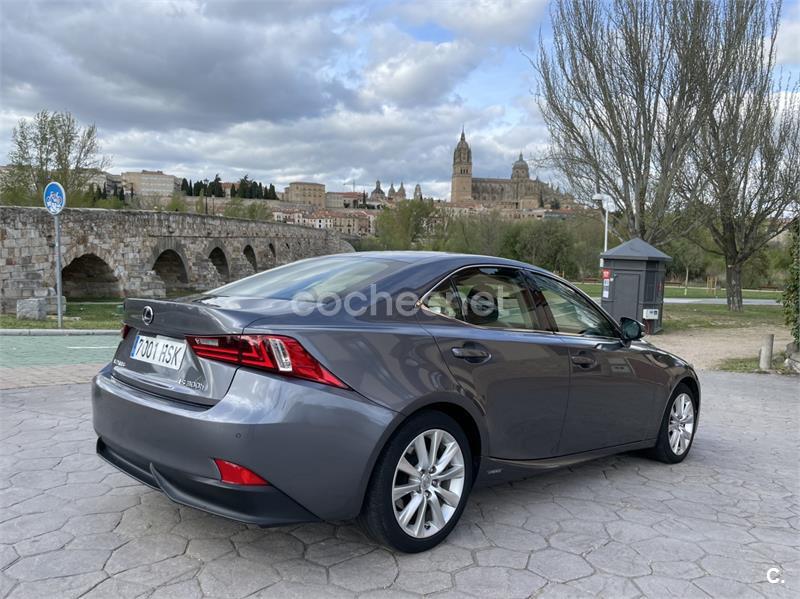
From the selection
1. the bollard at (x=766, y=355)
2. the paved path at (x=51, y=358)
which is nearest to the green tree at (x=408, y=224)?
the paved path at (x=51, y=358)

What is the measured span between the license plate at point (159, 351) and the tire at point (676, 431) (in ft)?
11.3

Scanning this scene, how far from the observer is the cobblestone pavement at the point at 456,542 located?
9.04 ft

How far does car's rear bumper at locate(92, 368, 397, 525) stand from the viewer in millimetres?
2574

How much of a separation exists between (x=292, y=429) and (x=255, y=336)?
0.43 meters

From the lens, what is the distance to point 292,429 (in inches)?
102

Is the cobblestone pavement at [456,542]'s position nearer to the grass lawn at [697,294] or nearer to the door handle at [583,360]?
the door handle at [583,360]

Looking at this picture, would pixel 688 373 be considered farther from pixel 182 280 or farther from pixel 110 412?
pixel 182 280

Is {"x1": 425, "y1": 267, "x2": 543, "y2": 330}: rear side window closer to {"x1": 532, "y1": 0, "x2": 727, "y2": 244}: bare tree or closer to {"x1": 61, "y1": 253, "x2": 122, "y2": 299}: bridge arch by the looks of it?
{"x1": 532, "y1": 0, "x2": 727, "y2": 244}: bare tree

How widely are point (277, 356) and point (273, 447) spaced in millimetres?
Result: 373

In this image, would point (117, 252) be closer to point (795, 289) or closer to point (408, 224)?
point (795, 289)

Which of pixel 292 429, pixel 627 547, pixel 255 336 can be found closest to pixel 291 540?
pixel 292 429

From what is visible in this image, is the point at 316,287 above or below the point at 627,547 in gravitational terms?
above

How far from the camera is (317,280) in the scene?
139 inches

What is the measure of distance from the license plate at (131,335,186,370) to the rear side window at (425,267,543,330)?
4.01 ft
